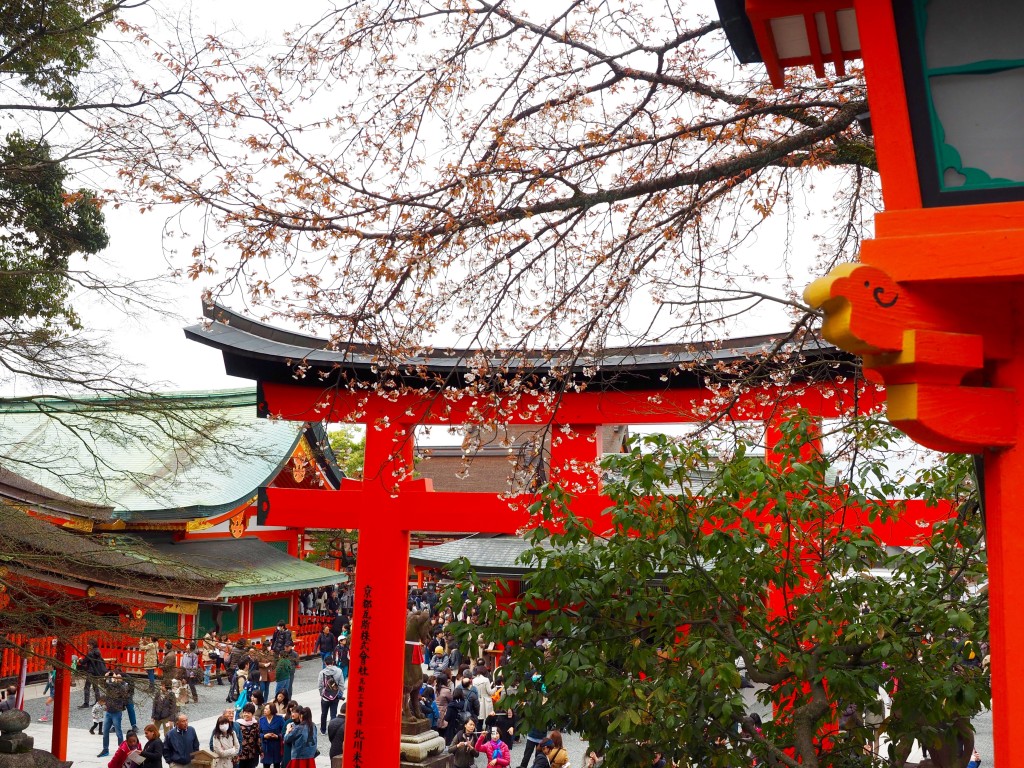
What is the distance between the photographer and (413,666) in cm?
1113

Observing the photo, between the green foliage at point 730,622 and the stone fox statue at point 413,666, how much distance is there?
6.38 m

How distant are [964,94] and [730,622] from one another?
10.4 ft

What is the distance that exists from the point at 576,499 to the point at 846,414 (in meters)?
3.60

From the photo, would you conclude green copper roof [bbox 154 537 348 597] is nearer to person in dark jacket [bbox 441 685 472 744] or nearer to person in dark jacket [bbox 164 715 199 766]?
person in dark jacket [bbox 441 685 472 744]

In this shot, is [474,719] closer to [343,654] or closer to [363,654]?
[363,654]

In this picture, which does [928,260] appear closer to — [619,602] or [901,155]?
[901,155]

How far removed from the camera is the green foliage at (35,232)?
6.60 m

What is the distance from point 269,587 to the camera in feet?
55.1

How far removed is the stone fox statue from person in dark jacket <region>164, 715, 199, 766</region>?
254 cm

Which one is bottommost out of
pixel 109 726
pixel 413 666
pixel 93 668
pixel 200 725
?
pixel 200 725

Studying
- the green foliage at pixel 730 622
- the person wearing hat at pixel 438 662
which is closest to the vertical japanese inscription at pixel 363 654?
Result: the green foliage at pixel 730 622

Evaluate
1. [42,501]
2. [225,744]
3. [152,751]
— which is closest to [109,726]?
[225,744]

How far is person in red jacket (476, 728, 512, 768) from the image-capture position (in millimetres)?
10281

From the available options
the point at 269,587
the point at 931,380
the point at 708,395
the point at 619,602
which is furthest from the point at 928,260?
the point at 269,587
